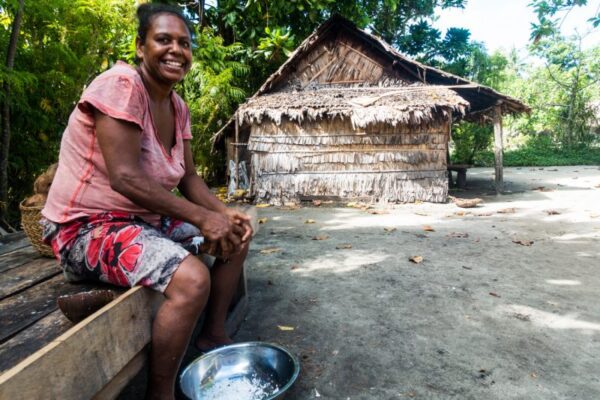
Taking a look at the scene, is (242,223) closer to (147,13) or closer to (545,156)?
(147,13)

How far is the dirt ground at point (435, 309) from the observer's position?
2129 mm

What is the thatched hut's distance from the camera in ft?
28.1

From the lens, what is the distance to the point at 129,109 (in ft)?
5.32

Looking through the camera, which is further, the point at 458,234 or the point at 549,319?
the point at 458,234

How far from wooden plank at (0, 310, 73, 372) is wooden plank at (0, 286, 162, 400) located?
243 millimetres

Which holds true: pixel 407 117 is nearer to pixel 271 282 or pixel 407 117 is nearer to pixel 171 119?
pixel 271 282

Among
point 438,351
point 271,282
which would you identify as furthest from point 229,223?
point 271,282

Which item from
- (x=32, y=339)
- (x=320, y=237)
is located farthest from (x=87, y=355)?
(x=320, y=237)

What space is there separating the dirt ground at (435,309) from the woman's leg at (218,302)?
436 mm

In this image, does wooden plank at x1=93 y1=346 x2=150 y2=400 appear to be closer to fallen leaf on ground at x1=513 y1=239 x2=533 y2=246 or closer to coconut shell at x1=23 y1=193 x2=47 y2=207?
coconut shell at x1=23 y1=193 x2=47 y2=207

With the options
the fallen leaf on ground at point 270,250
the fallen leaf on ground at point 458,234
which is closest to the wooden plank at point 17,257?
the fallen leaf on ground at point 270,250

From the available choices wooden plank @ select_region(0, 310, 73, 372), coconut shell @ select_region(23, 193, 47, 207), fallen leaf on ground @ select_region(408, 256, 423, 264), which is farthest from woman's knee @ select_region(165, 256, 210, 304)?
fallen leaf on ground @ select_region(408, 256, 423, 264)

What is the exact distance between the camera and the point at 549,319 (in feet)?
9.17

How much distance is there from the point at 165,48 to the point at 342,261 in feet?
9.98
